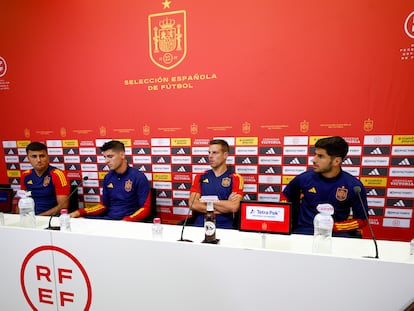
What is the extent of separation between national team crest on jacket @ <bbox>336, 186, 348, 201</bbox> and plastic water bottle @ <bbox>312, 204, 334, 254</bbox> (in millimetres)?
706

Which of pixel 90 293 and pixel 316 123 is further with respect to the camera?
pixel 316 123

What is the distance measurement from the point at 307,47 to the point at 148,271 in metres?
2.05

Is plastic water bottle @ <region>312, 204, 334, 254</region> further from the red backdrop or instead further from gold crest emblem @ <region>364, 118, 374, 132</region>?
gold crest emblem @ <region>364, 118, 374, 132</region>

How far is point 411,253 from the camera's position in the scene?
107cm

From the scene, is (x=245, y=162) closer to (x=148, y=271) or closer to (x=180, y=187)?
(x=180, y=187)

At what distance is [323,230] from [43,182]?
2.48 metres

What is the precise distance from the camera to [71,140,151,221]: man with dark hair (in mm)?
2193

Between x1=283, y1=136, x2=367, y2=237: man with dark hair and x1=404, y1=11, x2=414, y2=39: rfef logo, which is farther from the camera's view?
x1=404, y1=11, x2=414, y2=39: rfef logo

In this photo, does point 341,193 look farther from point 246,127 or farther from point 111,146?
point 111,146

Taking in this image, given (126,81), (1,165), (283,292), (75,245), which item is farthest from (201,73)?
(1,165)

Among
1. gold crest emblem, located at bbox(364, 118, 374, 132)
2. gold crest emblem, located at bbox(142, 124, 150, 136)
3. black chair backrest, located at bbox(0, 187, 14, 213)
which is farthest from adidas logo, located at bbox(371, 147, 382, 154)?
black chair backrest, located at bbox(0, 187, 14, 213)

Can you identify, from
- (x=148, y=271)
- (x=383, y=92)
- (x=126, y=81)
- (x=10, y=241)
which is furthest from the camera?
(x=126, y=81)

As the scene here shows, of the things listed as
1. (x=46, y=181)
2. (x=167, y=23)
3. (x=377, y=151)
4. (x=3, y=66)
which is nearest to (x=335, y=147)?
(x=377, y=151)

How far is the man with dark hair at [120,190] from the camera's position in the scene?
2.19m
